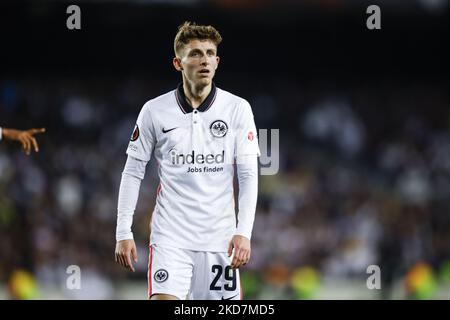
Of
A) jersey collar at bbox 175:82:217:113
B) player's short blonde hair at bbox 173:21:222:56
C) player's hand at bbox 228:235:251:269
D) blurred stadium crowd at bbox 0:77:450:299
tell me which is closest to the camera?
player's hand at bbox 228:235:251:269

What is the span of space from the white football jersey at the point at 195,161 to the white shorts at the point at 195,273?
53mm

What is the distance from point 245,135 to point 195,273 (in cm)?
93

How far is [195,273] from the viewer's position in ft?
18.6

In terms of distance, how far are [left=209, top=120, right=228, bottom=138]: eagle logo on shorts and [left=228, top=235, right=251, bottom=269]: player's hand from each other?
71 cm

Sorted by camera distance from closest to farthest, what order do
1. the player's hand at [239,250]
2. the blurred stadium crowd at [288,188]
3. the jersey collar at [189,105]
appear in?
the player's hand at [239,250], the jersey collar at [189,105], the blurred stadium crowd at [288,188]

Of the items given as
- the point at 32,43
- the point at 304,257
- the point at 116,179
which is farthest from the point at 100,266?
the point at 32,43

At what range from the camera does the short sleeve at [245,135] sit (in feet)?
18.6

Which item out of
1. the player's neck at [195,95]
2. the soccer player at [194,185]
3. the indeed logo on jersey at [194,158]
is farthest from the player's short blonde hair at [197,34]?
the indeed logo on jersey at [194,158]

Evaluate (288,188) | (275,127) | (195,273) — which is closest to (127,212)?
(195,273)

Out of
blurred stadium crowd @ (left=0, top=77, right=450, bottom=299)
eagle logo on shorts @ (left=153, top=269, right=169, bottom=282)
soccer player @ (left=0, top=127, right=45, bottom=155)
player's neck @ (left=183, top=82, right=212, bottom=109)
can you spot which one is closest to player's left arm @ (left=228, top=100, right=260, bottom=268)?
player's neck @ (left=183, top=82, right=212, bottom=109)

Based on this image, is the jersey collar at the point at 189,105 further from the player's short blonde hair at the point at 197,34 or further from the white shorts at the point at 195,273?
the white shorts at the point at 195,273

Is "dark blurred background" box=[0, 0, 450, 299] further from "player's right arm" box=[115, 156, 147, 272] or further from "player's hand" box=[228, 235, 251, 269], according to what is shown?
"player's hand" box=[228, 235, 251, 269]

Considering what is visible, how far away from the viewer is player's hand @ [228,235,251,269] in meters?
5.34

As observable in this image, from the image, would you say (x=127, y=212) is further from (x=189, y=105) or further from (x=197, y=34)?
(x=197, y=34)
